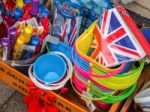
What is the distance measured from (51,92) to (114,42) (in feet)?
1.10

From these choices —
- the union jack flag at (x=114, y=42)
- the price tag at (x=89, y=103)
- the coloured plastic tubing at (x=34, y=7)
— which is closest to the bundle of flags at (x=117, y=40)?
the union jack flag at (x=114, y=42)

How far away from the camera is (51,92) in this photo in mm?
1285

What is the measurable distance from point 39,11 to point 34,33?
0.11m

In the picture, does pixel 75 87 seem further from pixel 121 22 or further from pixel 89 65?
pixel 121 22

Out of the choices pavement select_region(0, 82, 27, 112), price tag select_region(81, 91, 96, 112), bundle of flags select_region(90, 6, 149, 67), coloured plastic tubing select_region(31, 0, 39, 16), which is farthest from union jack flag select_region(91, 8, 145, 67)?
pavement select_region(0, 82, 27, 112)

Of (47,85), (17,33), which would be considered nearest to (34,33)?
(17,33)

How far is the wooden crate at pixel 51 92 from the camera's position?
4.17 feet

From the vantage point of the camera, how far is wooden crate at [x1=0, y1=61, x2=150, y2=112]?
127 centimetres

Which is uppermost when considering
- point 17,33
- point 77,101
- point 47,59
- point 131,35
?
point 131,35

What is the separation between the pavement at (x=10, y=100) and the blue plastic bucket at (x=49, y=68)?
0.23 metres

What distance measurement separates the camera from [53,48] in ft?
4.58

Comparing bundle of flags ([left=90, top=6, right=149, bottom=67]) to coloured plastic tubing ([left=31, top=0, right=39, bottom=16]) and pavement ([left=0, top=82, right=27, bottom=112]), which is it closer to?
coloured plastic tubing ([left=31, top=0, right=39, bottom=16])

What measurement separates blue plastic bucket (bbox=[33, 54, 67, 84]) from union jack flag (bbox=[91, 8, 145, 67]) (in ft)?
0.65

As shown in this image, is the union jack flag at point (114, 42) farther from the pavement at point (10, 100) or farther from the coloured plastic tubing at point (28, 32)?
the pavement at point (10, 100)
